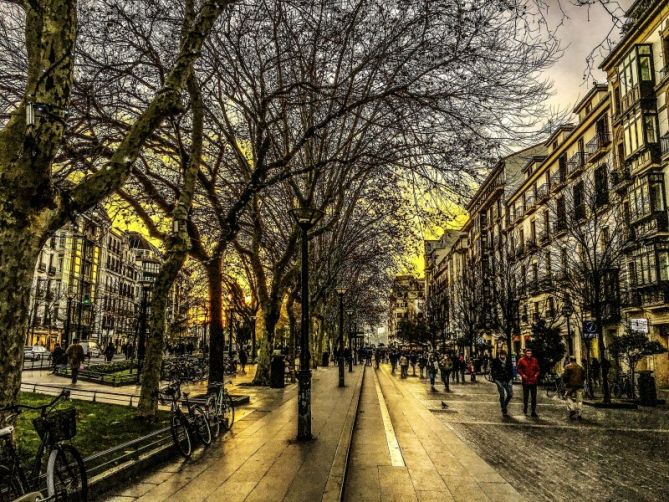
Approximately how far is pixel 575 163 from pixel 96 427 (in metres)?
32.3

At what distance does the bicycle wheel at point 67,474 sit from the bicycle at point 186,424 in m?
2.56

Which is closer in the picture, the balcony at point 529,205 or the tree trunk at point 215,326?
the tree trunk at point 215,326

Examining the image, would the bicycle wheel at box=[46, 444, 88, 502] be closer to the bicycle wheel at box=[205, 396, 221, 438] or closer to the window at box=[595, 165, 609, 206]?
the bicycle wheel at box=[205, 396, 221, 438]

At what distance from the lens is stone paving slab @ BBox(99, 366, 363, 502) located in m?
5.69

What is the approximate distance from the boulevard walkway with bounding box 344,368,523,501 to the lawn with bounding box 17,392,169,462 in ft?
11.9

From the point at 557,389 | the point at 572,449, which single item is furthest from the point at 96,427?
the point at 557,389

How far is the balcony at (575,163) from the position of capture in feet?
103

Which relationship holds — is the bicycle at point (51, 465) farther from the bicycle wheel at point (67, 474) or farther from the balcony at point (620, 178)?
the balcony at point (620, 178)

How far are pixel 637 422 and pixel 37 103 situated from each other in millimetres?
14579

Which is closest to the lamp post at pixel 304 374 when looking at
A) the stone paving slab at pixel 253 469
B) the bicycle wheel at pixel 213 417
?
the stone paving slab at pixel 253 469

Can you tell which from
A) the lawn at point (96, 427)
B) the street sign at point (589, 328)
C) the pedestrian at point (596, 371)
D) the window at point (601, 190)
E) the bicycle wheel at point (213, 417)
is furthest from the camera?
the pedestrian at point (596, 371)

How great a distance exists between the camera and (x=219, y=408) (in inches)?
378

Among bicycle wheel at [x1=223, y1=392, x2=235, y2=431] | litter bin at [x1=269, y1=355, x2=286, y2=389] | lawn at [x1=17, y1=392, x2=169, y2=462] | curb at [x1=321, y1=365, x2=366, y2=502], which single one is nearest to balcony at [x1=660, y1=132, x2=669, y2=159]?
litter bin at [x1=269, y1=355, x2=286, y2=389]

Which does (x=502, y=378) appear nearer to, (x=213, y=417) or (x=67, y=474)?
(x=213, y=417)
